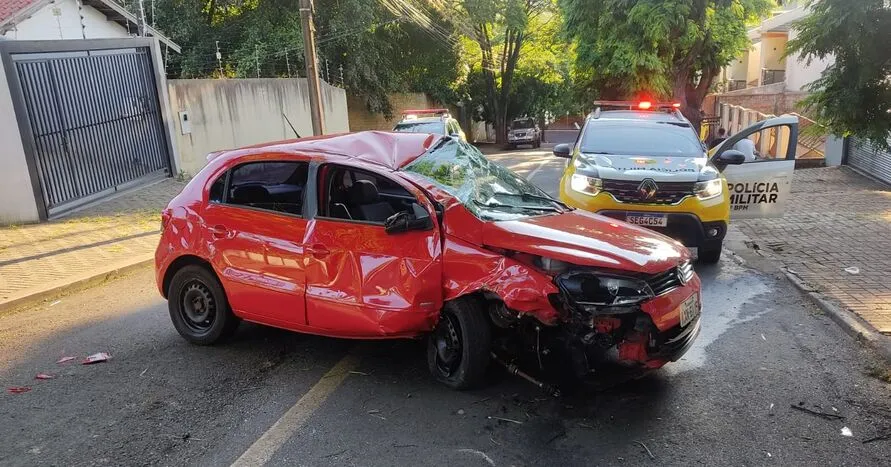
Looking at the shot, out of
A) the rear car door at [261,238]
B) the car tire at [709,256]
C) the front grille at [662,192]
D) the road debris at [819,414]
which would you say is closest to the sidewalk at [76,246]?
the rear car door at [261,238]

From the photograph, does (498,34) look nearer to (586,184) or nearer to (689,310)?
(586,184)

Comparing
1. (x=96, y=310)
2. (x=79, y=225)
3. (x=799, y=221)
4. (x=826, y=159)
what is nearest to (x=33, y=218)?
(x=79, y=225)

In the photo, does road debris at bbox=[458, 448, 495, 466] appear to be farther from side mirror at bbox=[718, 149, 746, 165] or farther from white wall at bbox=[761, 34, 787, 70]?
white wall at bbox=[761, 34, 787, 70]

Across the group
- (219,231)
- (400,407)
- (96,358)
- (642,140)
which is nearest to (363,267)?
(400,407)

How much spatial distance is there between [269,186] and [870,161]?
15000 millimetres

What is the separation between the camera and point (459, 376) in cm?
Answer: 428

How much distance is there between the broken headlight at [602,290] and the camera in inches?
156

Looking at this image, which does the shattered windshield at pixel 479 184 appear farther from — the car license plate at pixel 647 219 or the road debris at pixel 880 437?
the road debris at pixel 880 437

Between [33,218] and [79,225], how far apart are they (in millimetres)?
896

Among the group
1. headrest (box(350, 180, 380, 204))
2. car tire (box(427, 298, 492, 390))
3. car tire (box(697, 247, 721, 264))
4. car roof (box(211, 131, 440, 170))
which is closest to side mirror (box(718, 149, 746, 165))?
car tire (box(697, 247, 721, 264))

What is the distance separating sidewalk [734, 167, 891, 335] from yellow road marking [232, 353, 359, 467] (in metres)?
4.47

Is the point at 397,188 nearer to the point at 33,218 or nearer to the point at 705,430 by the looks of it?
the point at 705,430

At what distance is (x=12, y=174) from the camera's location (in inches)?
408

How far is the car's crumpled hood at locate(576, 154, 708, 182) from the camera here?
7.18m
